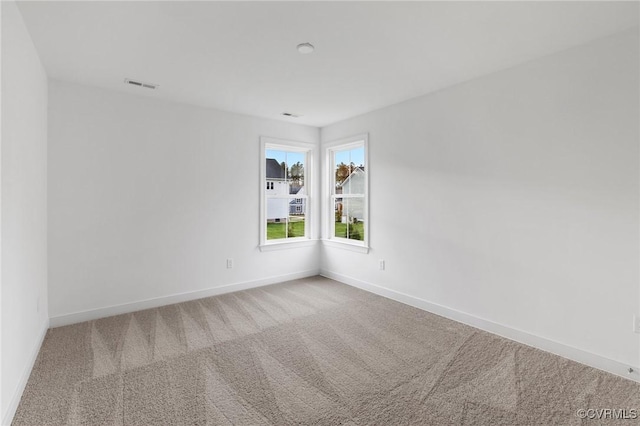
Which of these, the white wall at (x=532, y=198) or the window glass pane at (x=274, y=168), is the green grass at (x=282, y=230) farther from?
the white wall at (x=532, y=198)

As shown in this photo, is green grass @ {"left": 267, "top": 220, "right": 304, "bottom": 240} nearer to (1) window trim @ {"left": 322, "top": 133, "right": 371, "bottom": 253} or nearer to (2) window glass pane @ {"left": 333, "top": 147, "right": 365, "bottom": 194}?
(1) window trim @ {"left": 322, "top": 133, "right": 371, "bottom": 253}

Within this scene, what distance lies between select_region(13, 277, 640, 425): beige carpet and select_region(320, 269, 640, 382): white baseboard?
9 cm

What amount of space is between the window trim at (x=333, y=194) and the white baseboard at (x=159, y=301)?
0.76 meters

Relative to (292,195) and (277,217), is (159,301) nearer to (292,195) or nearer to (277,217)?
(277,217)

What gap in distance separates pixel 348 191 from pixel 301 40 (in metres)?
2.66

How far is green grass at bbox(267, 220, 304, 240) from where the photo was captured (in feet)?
15.8

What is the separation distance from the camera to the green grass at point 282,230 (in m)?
4.83

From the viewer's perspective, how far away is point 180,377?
2.29m

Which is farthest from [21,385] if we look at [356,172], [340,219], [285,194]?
[356,172]

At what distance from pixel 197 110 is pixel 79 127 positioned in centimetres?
124

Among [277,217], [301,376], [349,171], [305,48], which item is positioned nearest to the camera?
[301,376]

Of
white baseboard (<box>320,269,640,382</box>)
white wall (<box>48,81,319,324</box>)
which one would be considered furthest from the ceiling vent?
white baseboard (<box>320,269,640,382</box>)

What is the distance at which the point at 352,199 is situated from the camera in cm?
473

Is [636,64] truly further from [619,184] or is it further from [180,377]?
[180,377]
